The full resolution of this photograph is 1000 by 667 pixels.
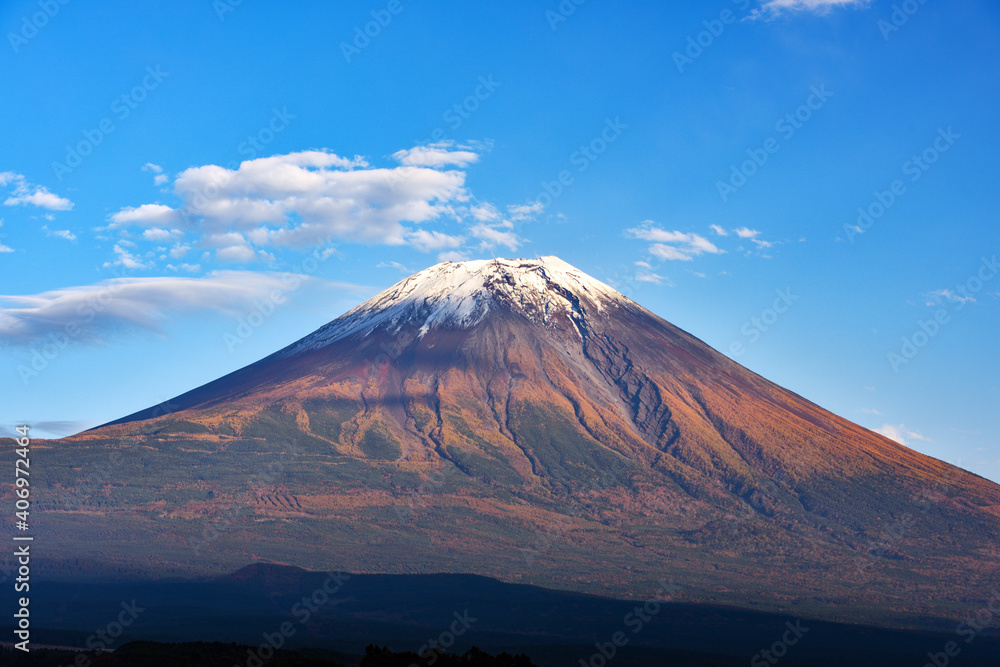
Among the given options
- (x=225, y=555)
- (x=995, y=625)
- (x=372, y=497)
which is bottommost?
(x=995, y=625)

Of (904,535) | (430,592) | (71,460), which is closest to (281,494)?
(71,460)

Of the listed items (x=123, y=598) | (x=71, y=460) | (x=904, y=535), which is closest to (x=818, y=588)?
(x=904, y=535)

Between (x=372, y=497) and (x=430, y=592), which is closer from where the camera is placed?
(x=430, y=592)

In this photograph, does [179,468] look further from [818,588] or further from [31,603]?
[818,588]

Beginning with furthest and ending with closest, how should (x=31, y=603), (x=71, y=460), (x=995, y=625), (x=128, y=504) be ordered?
(x=71, y=460) → (x=128, y=504) → (x=995, y=625) → (x=31, y=603)

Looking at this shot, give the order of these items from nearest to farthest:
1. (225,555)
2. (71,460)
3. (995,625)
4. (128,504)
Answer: (995,625), (225,555), (128,504), (71,460)

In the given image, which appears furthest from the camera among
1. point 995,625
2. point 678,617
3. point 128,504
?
point 128,504

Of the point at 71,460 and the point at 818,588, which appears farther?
the point at 71,460

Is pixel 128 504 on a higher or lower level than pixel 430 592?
higher

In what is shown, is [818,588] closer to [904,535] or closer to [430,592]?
[904,535]

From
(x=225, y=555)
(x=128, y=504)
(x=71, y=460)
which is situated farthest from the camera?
(x=71, y=460)
